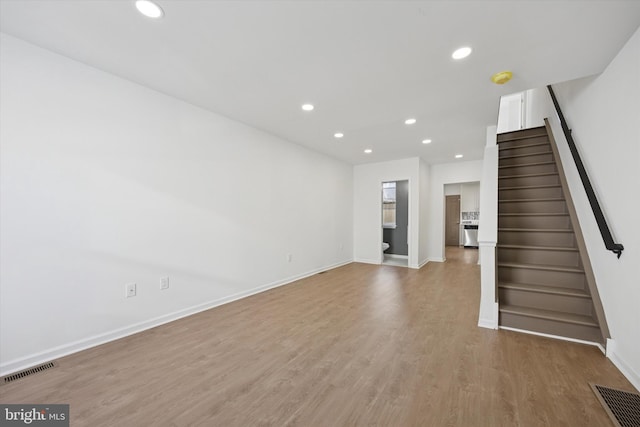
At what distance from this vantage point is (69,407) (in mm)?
1549

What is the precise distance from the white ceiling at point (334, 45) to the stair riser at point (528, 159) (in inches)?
58.3

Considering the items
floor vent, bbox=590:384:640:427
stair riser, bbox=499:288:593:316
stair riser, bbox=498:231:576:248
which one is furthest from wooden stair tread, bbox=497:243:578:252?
floor vent, bbox=590:384:640:427

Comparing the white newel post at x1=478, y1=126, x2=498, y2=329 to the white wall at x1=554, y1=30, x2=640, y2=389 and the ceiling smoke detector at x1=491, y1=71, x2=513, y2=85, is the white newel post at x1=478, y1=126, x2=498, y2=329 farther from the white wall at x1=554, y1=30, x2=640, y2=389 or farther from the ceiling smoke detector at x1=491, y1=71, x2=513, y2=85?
the ceiling smoke detector at x1=491, y1=71, x2=513, y2=85

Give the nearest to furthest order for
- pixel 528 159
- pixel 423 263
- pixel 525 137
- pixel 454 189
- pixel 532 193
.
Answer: pixel 532 193
pixel 528 159
pixel 525 137
pixel 423 263
pixel 454 189

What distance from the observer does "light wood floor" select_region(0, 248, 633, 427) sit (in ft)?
4.90

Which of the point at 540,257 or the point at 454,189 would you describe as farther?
the point at 454,189

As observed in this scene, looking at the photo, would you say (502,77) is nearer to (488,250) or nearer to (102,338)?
(488,250)

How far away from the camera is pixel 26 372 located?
73.3 inches

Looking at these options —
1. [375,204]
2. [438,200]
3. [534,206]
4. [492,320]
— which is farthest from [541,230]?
[438,200]

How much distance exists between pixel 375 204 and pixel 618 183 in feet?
14.4

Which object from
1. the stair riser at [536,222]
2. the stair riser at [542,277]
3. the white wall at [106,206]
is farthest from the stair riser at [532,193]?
the white wall at [106,206]

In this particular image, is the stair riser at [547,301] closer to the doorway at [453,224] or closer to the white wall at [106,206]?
the white wall at [106,206]

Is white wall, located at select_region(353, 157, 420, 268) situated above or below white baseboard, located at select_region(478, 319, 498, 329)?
above

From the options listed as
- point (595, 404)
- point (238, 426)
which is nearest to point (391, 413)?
point (238, 426)
